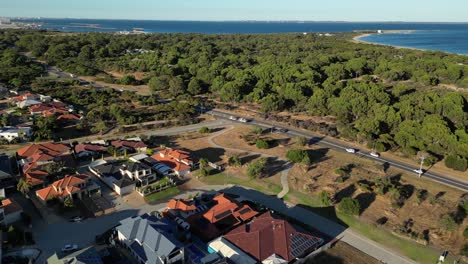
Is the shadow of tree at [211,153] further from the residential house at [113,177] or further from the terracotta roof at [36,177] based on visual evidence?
the terracotta roof at [36,177]

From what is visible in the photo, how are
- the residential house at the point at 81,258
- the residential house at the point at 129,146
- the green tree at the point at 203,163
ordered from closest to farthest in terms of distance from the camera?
the residential house at the point at 81,258, the green tree at the point at 203,163, the residential house at the point at 129,146

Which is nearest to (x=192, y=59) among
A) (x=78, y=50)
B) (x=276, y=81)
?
(x=276, y=81)

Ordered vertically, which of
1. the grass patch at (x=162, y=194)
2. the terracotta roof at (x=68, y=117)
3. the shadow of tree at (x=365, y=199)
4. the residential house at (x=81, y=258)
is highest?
the residential house at (x=81, y=258)

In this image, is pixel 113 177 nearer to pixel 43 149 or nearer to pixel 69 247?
pixel 43 149

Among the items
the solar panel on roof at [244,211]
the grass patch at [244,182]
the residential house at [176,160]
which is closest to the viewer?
the solar panel on roof at [244,211]

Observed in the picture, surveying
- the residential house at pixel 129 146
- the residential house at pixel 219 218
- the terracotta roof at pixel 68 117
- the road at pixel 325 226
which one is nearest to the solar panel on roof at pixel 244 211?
the residential house at pixel 219 218

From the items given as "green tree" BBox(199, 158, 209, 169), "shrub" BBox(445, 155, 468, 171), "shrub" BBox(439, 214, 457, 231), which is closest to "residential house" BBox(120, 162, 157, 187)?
"green tree" BBox(199, 158, 209, 169)

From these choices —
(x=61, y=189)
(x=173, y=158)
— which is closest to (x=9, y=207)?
(x=61, y=189)

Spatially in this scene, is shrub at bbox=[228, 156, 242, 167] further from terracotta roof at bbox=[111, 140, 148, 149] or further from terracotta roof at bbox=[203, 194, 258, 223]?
terracotta roof at bbox=[111, 140, 148, 149]

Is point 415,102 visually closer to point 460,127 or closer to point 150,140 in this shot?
point 460,127
